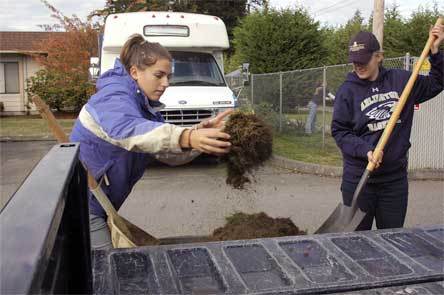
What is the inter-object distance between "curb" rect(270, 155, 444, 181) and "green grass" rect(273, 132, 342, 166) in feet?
1.12

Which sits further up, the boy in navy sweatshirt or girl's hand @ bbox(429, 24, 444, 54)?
girl's hand @ bbox(429, 24, 444, 54)

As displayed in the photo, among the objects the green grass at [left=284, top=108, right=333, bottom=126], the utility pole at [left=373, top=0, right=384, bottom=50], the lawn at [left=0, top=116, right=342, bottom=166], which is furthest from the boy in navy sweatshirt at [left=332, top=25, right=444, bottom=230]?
the green grass at [left=284, top=108, right=333, bottom=126]

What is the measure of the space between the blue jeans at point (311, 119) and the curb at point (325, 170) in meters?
3.00

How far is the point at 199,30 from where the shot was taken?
1038cm

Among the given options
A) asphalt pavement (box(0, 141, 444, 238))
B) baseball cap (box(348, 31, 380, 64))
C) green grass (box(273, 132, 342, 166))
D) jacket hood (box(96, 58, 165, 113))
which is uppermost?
baseball cap (box(348, 31, 380, 64))

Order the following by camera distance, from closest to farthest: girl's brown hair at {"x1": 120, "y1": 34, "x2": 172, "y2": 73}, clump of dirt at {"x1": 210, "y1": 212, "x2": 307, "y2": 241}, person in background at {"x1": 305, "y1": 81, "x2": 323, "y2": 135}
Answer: girl's brown hair at {"x1": 120, "y1": 34, "x2": 172, "y2": 73}, clump of dirt at {"x1": 210, "y1": 212, "x2": 307, "y2": 241}, person in background at {"x1": 305, "y1": 81, "x2": 323, "y2": 135}

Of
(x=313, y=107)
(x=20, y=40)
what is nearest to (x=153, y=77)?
(x=313, y=107)

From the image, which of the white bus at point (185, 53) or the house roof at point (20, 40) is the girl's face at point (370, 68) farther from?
the house roof at point (20, 40)

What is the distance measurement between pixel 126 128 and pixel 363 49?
1924 millimetres

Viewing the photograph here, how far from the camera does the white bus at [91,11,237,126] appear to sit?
9.66 metres

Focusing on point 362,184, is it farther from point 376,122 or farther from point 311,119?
point 311,119

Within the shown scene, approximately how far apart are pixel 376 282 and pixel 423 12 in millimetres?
18201

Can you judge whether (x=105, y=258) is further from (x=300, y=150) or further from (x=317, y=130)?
(x=317, y=130)

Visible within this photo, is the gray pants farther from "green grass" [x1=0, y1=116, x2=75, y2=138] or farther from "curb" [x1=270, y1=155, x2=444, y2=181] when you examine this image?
"green grass" [x1=0, y1=116, x2=75, y2=138]
